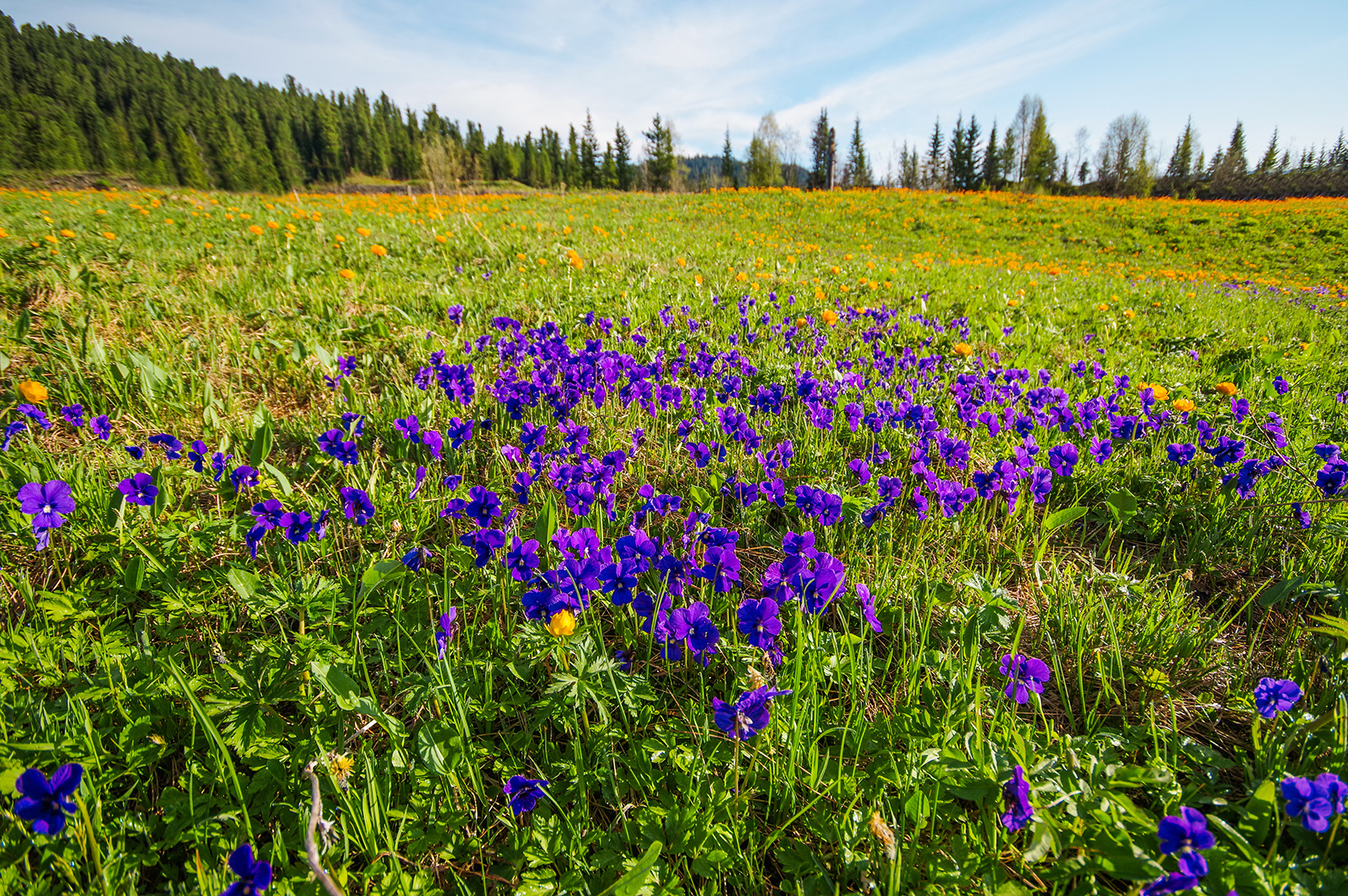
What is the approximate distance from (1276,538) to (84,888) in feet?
14.0

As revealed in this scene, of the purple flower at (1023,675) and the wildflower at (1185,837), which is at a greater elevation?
the wildflower at (1185,837)

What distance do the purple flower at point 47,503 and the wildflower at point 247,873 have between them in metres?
1.53

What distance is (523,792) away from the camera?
1.36 metres

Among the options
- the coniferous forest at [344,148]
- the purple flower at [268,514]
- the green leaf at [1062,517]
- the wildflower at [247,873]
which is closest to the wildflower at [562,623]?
the wildflower at [247,873]

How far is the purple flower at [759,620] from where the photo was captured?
1.51 meters

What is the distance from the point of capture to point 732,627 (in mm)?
1964

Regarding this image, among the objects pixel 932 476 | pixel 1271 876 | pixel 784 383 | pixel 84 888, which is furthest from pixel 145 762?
pixel 784 383

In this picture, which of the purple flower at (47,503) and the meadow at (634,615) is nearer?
the meadow at (634,615)

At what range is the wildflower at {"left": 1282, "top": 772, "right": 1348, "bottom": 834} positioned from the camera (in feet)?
3.57

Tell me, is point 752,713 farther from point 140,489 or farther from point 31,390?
point 31,390

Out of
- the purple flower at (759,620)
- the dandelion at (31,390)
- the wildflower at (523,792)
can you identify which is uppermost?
the dandelion at (31,390)

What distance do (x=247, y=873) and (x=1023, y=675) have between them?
1972mm

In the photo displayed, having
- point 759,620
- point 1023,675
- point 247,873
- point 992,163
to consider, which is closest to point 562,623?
point 759,620

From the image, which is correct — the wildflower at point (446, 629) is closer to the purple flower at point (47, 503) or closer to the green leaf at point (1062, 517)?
the purple flower at point (47, 503)
